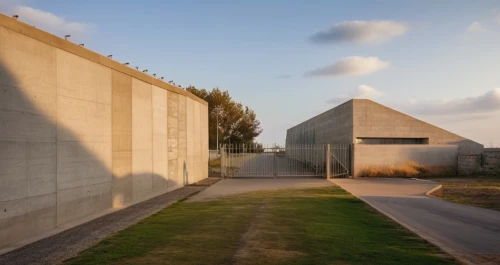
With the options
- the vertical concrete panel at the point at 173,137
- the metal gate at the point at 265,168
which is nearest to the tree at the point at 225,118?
the metal gate at the point at 265,168

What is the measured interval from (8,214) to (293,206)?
8.52m

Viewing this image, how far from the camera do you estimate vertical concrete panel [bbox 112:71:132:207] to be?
15164 millimetres

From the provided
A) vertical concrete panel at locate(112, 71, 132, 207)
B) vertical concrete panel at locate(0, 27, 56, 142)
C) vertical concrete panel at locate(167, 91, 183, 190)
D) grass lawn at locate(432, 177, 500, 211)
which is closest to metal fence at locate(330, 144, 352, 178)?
grass lawn at locate(432, 177, 500, 211)

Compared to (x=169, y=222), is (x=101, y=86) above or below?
above

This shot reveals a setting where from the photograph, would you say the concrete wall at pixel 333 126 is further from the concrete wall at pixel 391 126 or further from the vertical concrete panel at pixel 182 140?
the vertical concrete panel at pixel 182 140

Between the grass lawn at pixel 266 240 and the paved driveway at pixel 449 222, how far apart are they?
535 mm

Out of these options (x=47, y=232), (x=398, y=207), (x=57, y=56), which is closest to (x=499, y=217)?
(x=398, y=207)

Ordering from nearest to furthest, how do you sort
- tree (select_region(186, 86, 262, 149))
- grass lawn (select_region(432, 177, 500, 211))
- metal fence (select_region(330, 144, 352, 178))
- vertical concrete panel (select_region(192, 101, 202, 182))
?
grass lawn (select_region(432, 177, 500, 211)) < vertical concrete panel (select_region(192, 101, 202, 182)) < metal fence (select_region(330, 144, 352, 178)) < tree (select_region(186, 86, 262, 149))

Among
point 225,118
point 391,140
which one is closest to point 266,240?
point 391,140

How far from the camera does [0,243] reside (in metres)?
9.09

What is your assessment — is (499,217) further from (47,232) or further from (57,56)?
(57,56)

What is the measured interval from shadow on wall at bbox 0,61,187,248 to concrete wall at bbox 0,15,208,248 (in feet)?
0.07

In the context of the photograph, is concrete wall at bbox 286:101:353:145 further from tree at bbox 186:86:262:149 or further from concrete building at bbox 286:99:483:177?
tree at bbox 186:86:262:149

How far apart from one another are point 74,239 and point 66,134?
338cm
